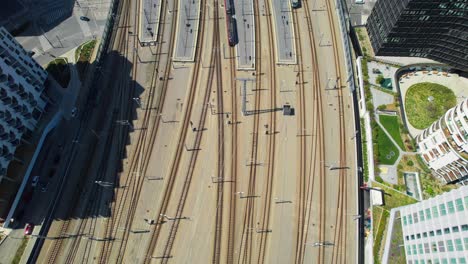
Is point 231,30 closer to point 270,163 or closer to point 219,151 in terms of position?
point 219,151

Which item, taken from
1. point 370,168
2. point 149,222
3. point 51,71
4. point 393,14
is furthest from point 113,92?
point 393,14

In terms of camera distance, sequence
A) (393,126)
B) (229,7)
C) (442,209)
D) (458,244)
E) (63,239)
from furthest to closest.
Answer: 1. (229,7)
2. (393,126)
3. (63,239)
4. (442,209)
5. (458,244)

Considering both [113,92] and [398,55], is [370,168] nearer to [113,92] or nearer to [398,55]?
[398,55]

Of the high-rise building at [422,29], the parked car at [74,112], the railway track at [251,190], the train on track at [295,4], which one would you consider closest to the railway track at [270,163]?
the railway track at [251,190]

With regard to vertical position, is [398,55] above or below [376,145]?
above

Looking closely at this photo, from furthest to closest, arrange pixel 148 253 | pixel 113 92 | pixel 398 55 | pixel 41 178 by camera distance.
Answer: pixel 398 55, pixel 113 92, pixel 41 178, pixel 148 253

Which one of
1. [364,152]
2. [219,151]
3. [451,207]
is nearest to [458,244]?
[451,207]

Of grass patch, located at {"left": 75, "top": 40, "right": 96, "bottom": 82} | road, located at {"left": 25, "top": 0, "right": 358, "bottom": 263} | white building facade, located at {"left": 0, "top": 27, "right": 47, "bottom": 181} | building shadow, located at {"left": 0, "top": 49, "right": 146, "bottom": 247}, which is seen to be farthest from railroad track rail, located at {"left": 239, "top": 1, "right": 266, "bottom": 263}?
white building facade, located at {"left": 0, "top": 27, "right": 47, "bottom": 181}

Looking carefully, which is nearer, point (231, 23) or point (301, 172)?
point (301, 172)
